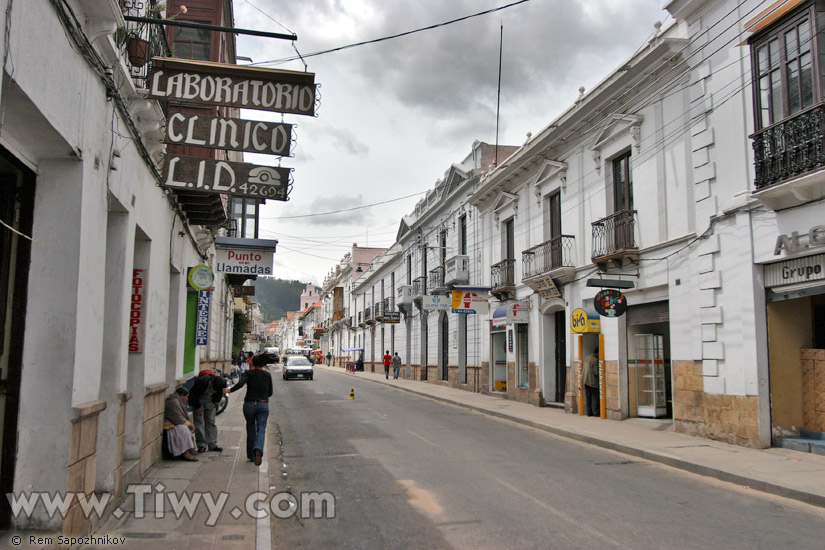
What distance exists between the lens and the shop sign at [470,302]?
23766mm

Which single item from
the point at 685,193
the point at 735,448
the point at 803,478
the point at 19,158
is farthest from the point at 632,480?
the point at 19,158

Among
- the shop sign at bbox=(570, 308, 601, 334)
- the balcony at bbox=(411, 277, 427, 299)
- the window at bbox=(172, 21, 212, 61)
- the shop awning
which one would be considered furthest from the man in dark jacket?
the balcony at bbox=(411, 277, 427, 299)

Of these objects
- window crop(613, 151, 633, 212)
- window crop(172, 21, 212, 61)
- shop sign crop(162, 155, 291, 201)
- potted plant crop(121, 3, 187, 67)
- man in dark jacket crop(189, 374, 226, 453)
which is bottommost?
man in dark jacket crop(189, 374, 226, 453)

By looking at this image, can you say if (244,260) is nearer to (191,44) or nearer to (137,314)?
(191,44)

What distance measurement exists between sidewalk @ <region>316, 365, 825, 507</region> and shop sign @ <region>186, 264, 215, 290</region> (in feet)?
26.2

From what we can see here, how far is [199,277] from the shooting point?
12289 millimetres

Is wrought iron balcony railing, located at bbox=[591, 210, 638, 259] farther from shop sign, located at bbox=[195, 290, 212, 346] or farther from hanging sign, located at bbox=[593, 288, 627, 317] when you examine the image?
shop sign, located at bbox=[195, 290, 212, 346]

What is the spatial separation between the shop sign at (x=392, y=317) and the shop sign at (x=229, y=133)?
114ft

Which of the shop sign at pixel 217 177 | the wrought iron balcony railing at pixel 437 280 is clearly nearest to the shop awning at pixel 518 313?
the wrought iron balcony railing at pixel 437 280

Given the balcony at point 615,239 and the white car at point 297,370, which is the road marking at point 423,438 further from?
the white car at point 297,370

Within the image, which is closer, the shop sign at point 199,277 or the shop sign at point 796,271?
the shop sign at point 796,271

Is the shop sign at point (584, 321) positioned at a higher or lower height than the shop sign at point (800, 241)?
lower

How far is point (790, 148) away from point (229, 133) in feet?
28.5

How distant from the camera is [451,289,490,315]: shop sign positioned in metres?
23.8
